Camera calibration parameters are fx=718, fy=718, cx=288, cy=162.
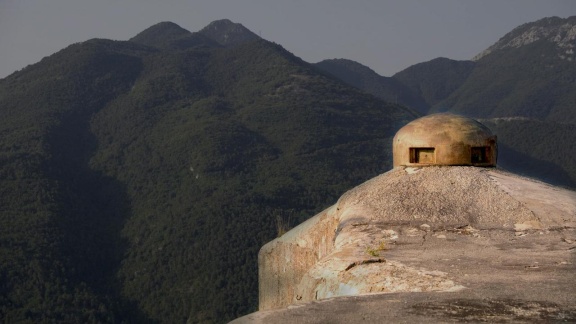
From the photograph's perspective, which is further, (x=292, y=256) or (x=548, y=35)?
(x=548, y=35)

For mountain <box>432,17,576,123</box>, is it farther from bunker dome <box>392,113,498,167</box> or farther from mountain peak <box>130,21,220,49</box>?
bunker dome <box>392,113,498,167</box>

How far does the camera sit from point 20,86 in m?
80.4

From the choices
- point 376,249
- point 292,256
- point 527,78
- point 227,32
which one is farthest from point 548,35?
point 376,249

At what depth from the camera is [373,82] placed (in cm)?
12575

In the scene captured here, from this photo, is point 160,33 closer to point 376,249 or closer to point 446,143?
point 446,143

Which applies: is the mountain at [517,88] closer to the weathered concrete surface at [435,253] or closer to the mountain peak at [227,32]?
the mountain peak at [227,32]

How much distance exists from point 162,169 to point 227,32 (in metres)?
78.7

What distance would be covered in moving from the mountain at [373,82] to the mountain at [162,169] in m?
35.0

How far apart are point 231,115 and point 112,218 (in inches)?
790

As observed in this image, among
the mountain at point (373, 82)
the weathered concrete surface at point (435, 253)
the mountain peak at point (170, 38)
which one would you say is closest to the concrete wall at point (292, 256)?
the weathered concrete surface at point (435, 253)

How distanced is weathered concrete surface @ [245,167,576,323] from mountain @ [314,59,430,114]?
11007 cm

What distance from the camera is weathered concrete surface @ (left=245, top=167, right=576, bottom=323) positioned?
16.7 ft

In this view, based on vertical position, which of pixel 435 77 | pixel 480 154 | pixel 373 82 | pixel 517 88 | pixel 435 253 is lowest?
pixel 435 253

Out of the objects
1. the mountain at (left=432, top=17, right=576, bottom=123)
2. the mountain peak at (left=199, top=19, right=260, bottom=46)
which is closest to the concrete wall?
the mountain at (left=432, top=17, right=576, bottom=123)
